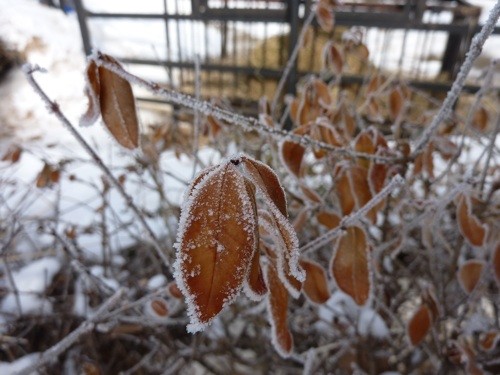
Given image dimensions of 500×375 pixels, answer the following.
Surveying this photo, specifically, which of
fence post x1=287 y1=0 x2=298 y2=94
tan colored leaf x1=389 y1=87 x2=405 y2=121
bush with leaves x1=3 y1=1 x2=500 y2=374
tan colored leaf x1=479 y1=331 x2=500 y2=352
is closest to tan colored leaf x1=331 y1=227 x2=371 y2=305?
bush with leaves x1=3 y1=1 x2=500 y2=374

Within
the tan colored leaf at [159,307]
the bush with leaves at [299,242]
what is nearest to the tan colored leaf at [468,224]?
the bush with leaves at [299,242]

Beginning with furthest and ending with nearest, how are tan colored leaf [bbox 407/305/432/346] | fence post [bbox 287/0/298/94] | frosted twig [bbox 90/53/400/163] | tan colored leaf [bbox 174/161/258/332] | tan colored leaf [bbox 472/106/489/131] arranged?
fence post [bbox 287/0/298/94], tan colored leaf [bbox 472/106/489/131], tan colored leaf [bbox 407/305/432/346], frosted twig [bbox 90/53/400/163], tan colored leaf [bbox 174/161/258/332]

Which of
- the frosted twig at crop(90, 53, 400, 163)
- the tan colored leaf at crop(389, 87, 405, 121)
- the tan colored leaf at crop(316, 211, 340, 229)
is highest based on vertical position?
the frosted twig at crop(90, 53, 400, 163)

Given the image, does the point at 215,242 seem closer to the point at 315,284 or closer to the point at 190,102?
the point at 190,102

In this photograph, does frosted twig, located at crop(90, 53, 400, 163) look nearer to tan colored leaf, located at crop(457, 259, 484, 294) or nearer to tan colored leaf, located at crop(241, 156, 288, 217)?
tan colored leaf, located at crop(241, 156, 288, 217)

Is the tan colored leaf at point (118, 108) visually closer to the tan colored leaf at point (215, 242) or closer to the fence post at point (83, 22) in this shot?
the tan colored leaf at point (215, 242)

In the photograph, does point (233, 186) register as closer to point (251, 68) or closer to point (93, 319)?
point (93, 319)
